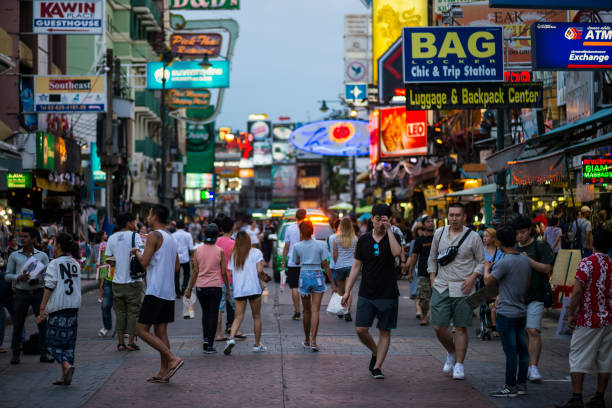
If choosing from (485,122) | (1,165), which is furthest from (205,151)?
(1,165)

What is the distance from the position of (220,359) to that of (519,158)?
727 cm

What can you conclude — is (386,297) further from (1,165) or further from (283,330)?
(1,165)

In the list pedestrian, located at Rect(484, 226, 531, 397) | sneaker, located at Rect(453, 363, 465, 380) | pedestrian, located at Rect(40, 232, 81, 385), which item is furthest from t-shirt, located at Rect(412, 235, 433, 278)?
pedestrian, located at Rect(40, 232, 81, 385)

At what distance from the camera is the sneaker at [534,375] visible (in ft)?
30.5

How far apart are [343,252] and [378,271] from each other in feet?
20.6

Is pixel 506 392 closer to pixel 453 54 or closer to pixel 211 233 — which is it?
pixel 211 233

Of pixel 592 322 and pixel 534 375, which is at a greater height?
pixel 592 322

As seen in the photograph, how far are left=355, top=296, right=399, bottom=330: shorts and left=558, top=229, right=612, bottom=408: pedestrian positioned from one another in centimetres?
231

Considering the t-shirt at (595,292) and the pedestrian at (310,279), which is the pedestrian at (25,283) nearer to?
the pedestrian at (310,279)

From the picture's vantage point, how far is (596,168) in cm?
1399

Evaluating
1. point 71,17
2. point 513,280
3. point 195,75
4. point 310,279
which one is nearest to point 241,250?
point 310,279

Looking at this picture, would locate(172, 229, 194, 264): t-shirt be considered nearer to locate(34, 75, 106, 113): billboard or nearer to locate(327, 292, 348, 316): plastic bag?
locate(327, 292, 348, 316): plastic bag

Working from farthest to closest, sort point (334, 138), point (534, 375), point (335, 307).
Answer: point (334, 138)
point (335, 307)
point (534, 375)

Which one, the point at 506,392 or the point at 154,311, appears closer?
the point at 506,392
